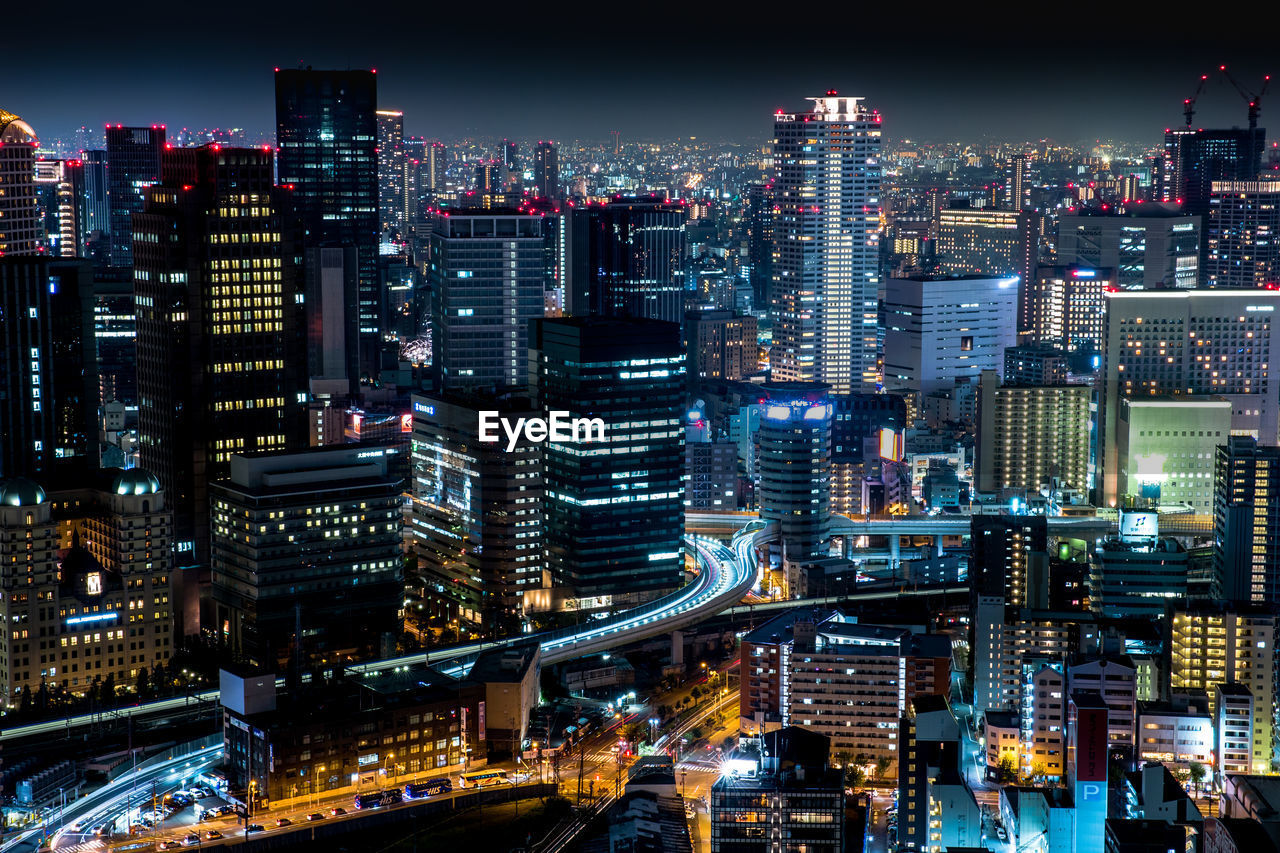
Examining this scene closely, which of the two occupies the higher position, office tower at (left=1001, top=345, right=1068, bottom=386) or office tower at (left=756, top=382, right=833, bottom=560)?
office tower at (left=1001, top=345, right=1068, bottom=386)

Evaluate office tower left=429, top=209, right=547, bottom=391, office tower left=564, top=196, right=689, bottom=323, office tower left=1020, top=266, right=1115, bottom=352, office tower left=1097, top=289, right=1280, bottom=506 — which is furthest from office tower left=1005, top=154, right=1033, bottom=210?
office tower left=429, top=209, right=547, bottom=391

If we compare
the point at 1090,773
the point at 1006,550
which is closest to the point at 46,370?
the point at 1006,550

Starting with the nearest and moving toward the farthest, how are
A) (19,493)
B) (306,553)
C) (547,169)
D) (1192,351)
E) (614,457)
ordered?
(19,493) → (306,553) → (614,457) → (1192,351) → (547,169)

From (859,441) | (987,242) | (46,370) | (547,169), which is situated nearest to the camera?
(46,370)

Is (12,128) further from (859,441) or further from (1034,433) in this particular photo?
(1034,433)

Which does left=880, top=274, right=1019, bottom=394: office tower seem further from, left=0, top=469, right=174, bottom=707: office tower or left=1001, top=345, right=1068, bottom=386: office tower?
left=0, top=469, right=174, bottom=707: office tower
